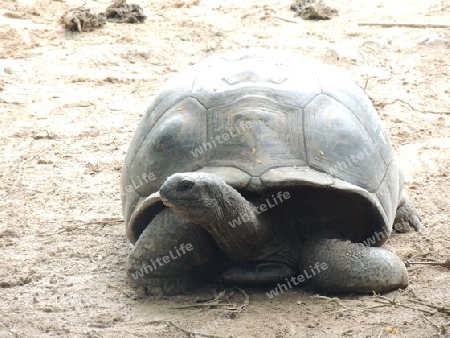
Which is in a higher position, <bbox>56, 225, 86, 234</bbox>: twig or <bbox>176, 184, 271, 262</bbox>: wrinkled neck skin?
<bbox>176, 184, 271, 262</bbox>: wrinkled neck skin

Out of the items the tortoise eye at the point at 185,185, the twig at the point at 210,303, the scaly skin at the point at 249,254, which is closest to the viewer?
the tortoise eye at the point at 185,185

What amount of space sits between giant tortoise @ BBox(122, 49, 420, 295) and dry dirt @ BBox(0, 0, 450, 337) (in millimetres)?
147

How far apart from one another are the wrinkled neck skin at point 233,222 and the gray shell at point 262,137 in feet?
0.36

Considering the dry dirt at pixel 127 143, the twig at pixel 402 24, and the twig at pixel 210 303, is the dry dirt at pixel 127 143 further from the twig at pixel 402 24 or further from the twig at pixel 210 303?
the twig at pixel 402 24

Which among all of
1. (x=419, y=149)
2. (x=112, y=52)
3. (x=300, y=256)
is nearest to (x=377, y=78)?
(x=419, y=149)

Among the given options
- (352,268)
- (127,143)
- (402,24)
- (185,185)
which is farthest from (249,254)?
(402,24)

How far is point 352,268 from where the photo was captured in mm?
4000

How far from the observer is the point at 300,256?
4.21 m

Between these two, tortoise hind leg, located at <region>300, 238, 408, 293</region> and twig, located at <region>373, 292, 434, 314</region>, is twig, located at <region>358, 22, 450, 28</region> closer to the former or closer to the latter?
tortoise hind leg, located at <region>300, 238, 408, 293</region>

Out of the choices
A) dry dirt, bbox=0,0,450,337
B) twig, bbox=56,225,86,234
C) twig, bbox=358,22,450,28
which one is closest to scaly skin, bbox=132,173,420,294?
dry dirt, bbox=0,0,450,337

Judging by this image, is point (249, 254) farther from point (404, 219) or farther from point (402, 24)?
point (402, 24)

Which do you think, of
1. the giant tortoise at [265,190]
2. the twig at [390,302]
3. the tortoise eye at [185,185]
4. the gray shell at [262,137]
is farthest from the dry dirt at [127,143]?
the tortoise eye at [185,185]

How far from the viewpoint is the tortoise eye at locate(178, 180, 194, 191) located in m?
3.63

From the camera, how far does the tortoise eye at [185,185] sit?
363cm
